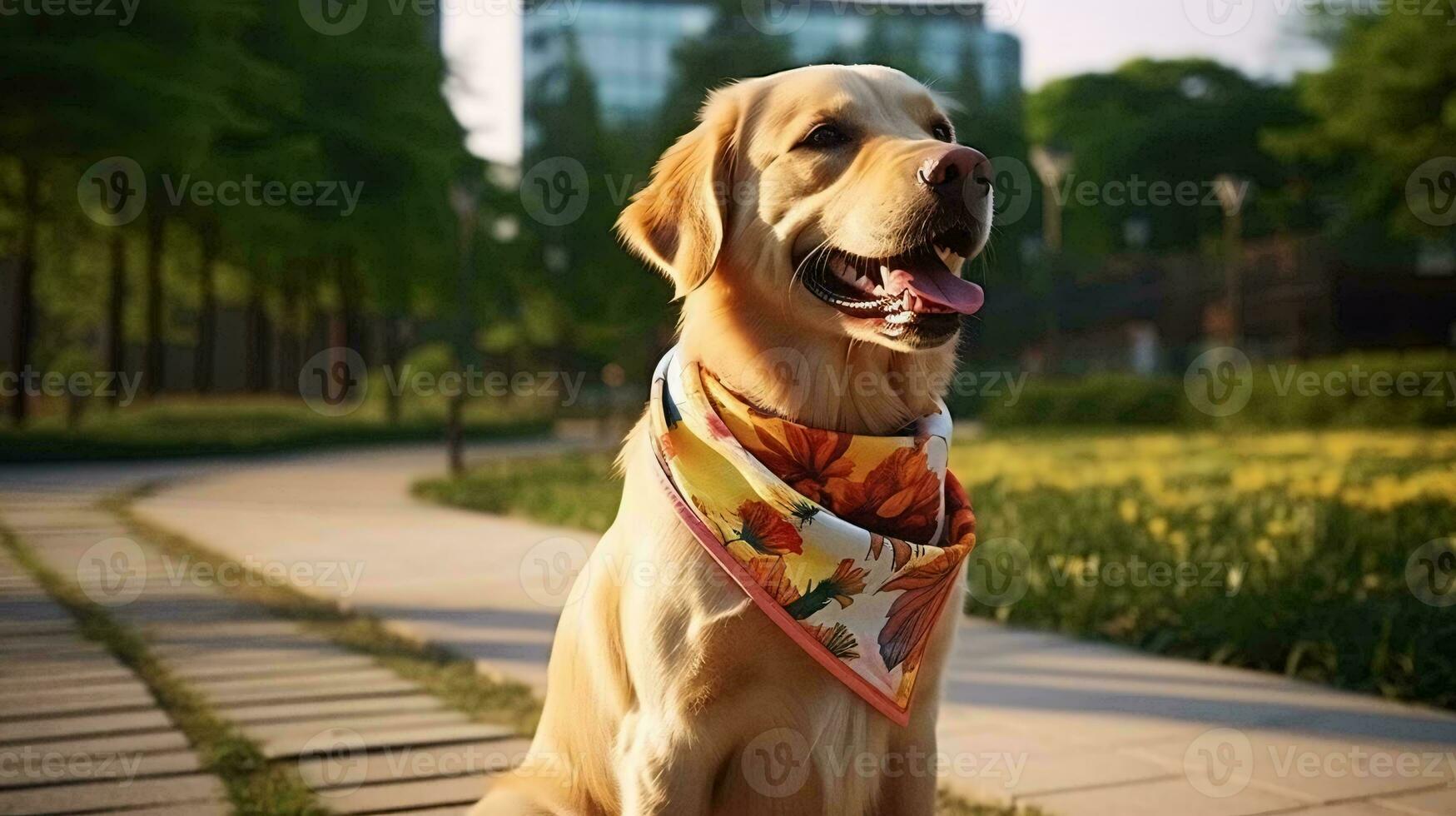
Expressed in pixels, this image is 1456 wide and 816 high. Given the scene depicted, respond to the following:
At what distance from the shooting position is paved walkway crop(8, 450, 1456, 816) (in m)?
3.66

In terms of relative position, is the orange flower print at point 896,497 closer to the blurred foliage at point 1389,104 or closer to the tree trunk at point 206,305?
the tree trunk at point 206,305

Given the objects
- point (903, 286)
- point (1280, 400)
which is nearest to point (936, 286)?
point (903, 286)

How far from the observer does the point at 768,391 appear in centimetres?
298

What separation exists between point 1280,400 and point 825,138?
20.0 metres

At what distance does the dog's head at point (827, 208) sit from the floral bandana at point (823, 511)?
12.0 inches

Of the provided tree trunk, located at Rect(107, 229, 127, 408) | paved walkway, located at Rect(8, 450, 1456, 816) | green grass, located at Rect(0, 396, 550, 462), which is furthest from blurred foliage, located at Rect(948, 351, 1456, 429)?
tree trunk, located at Rect(107, 229, 127, 408)

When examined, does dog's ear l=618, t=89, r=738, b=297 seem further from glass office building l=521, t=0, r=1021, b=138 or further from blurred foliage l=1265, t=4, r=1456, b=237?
glass office building l=521, t=0, r=1021, b=138

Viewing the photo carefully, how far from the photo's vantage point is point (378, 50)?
2781 centimetres

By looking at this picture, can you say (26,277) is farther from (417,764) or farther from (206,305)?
(417,764)

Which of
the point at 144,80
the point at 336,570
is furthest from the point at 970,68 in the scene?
the point at 336,570

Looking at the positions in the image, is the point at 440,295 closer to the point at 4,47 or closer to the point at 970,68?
the point at 4,47

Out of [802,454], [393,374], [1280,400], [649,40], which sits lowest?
[393,374]

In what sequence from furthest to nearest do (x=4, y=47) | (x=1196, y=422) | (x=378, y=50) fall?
(x=378, y=50)
(x=1196, y=422)
(x=4, y=47)

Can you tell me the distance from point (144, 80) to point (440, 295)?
17.2 m
